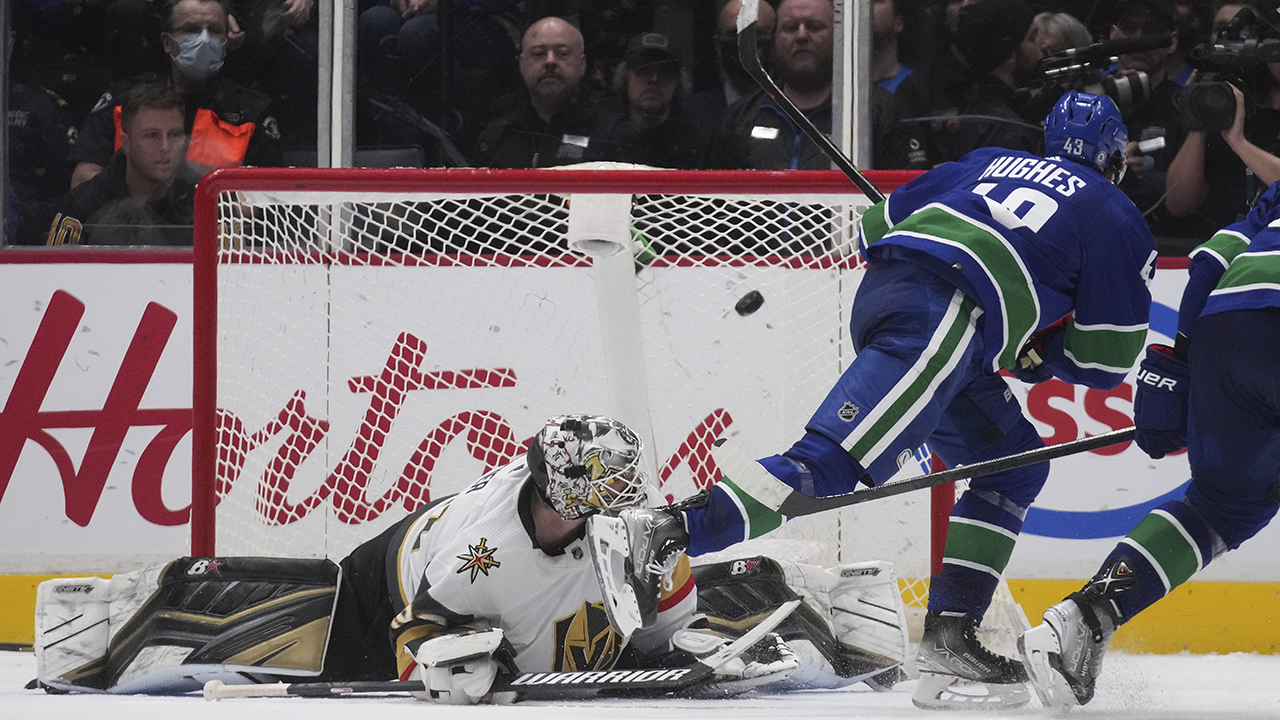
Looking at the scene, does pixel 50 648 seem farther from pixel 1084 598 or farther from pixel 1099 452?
pixel 1099 452

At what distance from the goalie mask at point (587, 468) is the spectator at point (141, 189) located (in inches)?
75.0

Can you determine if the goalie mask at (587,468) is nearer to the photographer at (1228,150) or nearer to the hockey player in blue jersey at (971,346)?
the hockey player in blue jersey at (971,346)

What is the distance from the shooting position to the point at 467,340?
3385mm

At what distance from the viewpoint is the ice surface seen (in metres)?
2.04

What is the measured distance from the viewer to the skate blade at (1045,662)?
2012 millimetres

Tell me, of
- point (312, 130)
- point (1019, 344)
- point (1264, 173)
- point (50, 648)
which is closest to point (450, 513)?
point (50, 648)

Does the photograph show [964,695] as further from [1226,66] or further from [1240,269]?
[1226,66]

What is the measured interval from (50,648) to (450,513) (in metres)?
0.80

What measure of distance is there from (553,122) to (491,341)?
868 millimetres

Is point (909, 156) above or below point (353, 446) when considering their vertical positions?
above

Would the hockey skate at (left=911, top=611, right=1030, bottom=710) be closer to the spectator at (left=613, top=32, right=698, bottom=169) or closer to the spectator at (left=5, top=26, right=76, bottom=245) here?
the spectator at (left=613, top=32, right=698, bottom=169)

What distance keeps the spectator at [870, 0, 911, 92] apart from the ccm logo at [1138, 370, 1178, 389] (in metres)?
1.75

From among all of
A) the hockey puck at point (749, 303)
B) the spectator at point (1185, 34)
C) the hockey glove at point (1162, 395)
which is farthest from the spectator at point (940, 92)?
the hockey glove at point (1162, 395)

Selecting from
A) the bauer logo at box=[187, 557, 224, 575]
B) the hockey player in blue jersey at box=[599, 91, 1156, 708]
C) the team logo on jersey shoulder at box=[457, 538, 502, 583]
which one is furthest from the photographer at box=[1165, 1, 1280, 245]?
the bauer logo at box=[187, 557, 224, 575]
